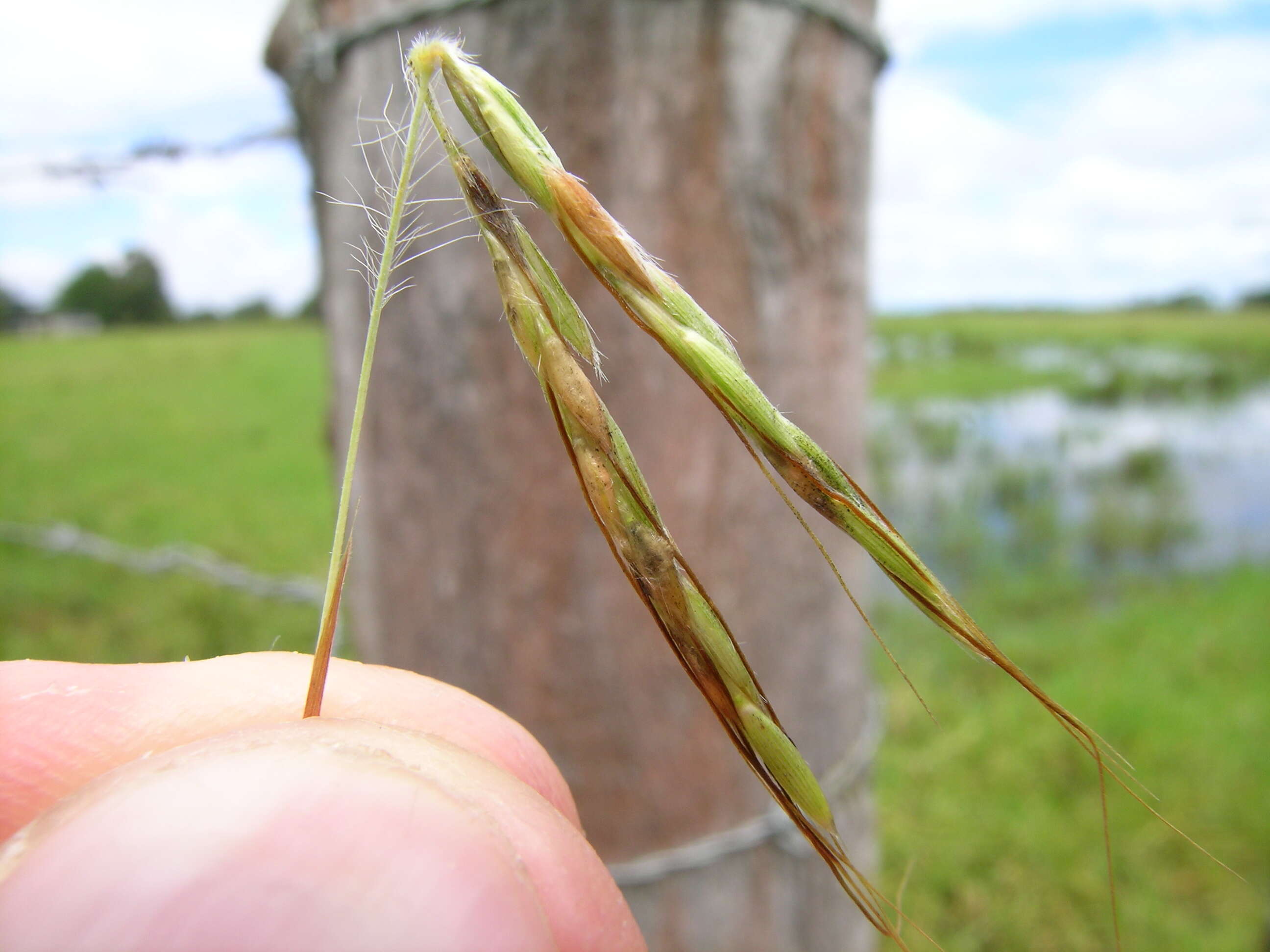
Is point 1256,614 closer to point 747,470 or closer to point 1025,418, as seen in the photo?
point 747,470

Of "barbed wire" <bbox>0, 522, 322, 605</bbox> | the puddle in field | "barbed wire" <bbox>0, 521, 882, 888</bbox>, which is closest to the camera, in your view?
"barbed wire" <bbox>0, 521, 882, 888</bbox>

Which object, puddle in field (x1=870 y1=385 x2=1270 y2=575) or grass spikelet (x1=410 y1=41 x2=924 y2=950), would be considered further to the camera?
puddle in field (x1=870 y1=385 x2=1270 y2=575)

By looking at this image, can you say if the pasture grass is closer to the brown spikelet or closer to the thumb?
the thumb

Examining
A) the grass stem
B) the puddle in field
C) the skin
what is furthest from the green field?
the puddle in field

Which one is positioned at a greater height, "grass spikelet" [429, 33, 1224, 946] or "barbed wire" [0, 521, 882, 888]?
"grass spikelet" [429, 33, 1224, 946]

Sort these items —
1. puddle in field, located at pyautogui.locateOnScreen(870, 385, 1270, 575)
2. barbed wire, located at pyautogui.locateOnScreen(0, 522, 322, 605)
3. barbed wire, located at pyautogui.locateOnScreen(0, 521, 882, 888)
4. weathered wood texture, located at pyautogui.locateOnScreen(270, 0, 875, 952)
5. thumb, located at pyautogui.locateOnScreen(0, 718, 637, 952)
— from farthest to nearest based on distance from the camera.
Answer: puddle in field, located at pyautogui.locateOnScreen(870, 385, 1270, 575), barbed wire, located at pyautogui.locateOnScreen(0, 522, 322, 605), barbed wire, located at pyautogui.locateOnScreen(0, 521, 882, 888), weathered wood texture, located at pyautogui.locateOnScreen(270, 0, 875, 952), thumb, located at pyautogui.locateOnScreen(0, 718, 637, 952)

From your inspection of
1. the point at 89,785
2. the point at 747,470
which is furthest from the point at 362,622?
the point at 89,785
